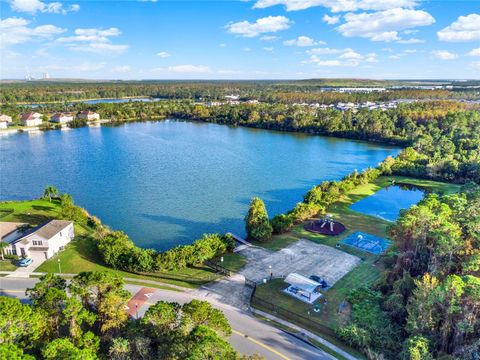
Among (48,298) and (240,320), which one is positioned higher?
(48,298)

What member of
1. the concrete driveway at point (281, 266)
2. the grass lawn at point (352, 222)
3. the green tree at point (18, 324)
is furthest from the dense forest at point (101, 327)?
the grass lawn at point (352, 222)

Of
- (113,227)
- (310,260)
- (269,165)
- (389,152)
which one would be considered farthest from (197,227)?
(389,152)

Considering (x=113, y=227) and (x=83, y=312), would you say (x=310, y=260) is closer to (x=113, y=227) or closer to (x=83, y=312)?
(x=83, y=312)

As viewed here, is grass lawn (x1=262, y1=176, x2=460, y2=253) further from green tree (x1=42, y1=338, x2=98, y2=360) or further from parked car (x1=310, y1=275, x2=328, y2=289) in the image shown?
green tree (x1=42, y1=338, x2=98, y2=360)

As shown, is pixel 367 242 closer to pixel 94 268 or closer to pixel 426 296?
pixel 426 296


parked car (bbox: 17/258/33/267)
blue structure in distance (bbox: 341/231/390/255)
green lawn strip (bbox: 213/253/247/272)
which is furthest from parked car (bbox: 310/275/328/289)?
parked car (bbox: 17/258/33/267)

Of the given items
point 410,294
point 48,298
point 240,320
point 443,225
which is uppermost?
point 443,225
